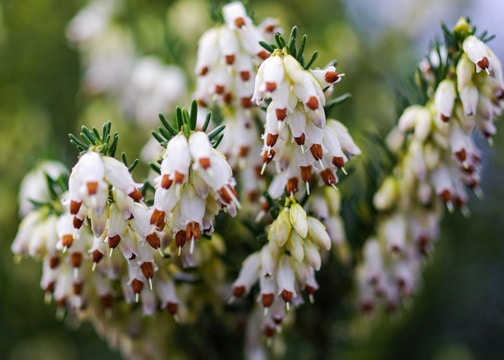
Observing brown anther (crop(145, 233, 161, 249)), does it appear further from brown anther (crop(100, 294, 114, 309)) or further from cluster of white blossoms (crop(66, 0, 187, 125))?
cluster of white blossoms (crop(66, 0, 187, 125))

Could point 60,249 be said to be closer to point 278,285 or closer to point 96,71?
point 278,285

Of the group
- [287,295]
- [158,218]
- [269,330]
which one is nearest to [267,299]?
[287,295]

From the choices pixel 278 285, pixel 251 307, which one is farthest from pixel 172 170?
pixel 251 307

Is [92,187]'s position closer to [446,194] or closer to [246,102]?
[246,102]

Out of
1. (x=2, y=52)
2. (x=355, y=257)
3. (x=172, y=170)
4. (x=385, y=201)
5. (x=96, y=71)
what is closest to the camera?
(x=172, y=170)

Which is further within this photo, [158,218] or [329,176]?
[329,176]
